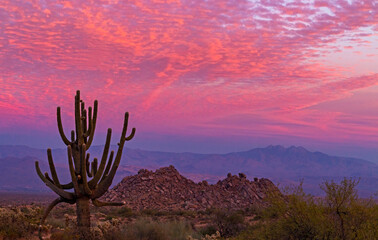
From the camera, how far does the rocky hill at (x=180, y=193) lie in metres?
33.0

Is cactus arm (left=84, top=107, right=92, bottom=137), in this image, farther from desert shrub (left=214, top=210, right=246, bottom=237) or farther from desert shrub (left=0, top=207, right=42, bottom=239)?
desert shrub (left=214, top=210, right=246, bottom=237)

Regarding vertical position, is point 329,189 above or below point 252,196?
above

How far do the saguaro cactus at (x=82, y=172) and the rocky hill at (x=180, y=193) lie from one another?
1776 cm

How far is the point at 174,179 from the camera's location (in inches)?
1526

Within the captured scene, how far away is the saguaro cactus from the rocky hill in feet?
58.3

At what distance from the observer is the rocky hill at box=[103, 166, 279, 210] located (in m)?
33.0

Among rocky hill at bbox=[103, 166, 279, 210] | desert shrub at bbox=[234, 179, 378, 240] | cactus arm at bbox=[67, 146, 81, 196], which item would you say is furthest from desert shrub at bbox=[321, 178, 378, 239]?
rocky hill at bbox=[103, 166, 279, 210]

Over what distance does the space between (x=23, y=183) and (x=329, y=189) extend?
210 meters

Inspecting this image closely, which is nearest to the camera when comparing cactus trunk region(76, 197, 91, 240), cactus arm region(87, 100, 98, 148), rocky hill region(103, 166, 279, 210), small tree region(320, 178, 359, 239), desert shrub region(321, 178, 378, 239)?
desert shrub region(321, 178, 378, 239)

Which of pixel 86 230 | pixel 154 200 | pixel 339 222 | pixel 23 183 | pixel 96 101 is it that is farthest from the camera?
pixel 23 183

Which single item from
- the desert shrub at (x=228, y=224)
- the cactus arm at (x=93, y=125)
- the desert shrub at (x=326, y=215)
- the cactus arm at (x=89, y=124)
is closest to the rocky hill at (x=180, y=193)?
the desert shrub at (x=228, y=224)

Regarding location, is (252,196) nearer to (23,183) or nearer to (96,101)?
(96,101)

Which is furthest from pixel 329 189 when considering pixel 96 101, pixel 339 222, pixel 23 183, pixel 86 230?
pixel 23 183

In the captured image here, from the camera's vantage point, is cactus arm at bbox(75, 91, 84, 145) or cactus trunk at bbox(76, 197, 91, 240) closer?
cactus trunk at bbox(76, 197, 91, 240)
